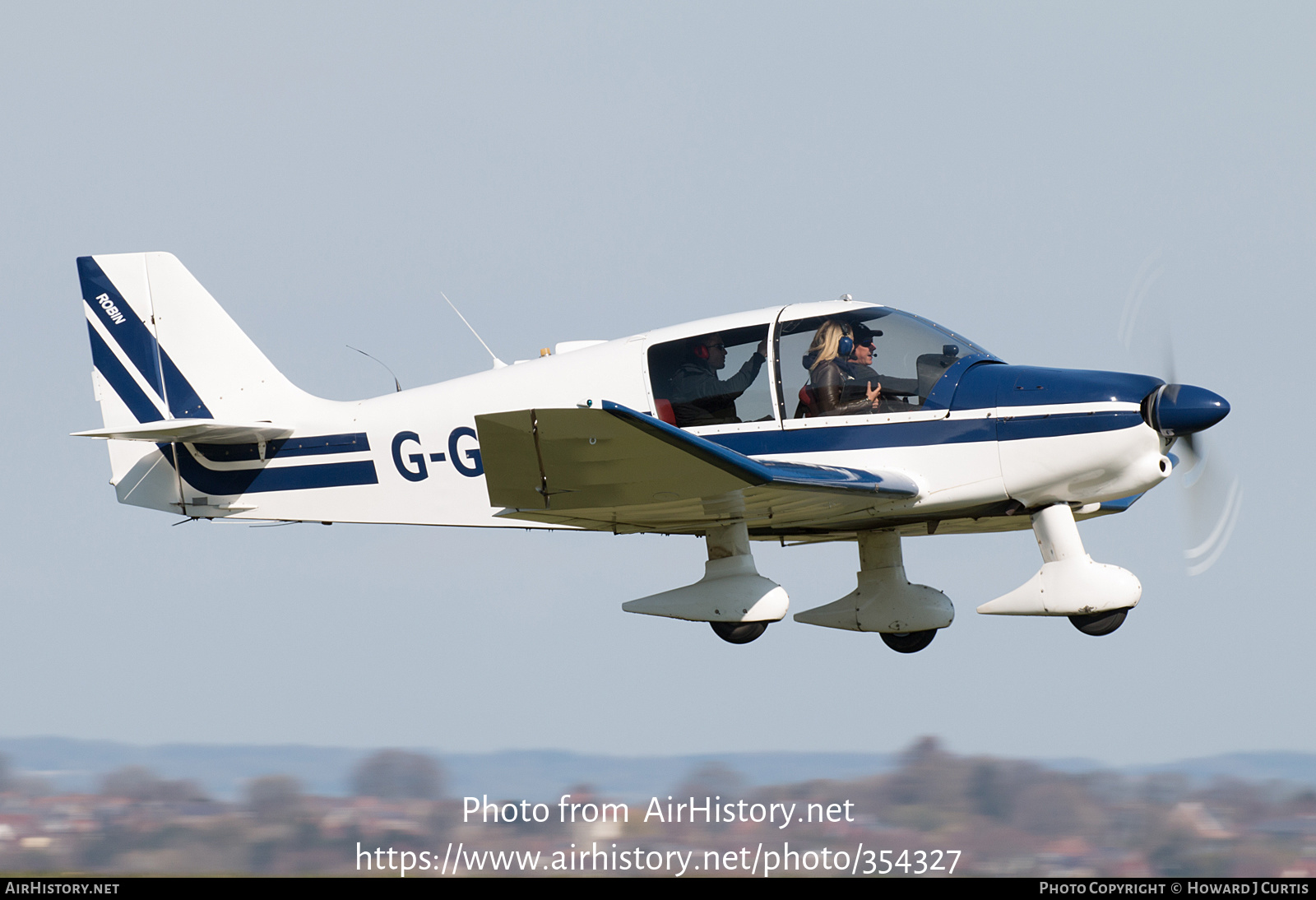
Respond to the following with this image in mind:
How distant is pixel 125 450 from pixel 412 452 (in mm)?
2889

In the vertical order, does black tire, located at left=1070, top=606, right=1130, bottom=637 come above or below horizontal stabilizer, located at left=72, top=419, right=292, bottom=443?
below

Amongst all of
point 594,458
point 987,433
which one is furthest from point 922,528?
point 594,458

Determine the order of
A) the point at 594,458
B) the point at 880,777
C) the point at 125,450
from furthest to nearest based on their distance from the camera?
the point at 880,777
the point at 125,450
the point at 594,458

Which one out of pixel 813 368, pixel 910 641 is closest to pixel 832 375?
pixel 813 368

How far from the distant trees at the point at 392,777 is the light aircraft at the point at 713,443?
3093 mm

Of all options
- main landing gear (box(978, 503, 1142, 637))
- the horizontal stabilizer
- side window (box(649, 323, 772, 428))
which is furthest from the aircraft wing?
the horizontal stabilizer

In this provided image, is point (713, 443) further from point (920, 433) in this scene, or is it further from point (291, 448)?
point (291, 448)

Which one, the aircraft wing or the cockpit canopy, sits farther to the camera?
the cockpit canopy

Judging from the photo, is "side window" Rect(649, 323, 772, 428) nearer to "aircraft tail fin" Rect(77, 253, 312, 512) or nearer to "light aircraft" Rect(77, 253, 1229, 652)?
"light aircraft" Rect(77, 253, 1229, 652)

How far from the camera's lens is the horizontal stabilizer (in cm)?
1086

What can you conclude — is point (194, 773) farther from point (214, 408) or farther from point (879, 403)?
point (879, 403)

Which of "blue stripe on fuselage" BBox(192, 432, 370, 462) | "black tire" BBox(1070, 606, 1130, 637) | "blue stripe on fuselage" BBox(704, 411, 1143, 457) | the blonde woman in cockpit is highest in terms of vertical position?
"blue stripe on fuselage" BBox(192, 432, 370, 462)

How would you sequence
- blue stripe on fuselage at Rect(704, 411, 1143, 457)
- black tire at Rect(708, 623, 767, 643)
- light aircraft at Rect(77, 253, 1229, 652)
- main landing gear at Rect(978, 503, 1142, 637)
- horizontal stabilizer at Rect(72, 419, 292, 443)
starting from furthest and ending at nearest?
1. horizontal stabilizer at Rect(72, 419, 292, 443)
2. black tire at Rect(708, 623, 767, 643)
3. blue stripe on fuselage at Rect(704, 411, 1143, 457)
4. main landing gear at Rect(978, 503, 1142, 637)
5. light aircraft at Rect(77, 253, 1229, 652)
